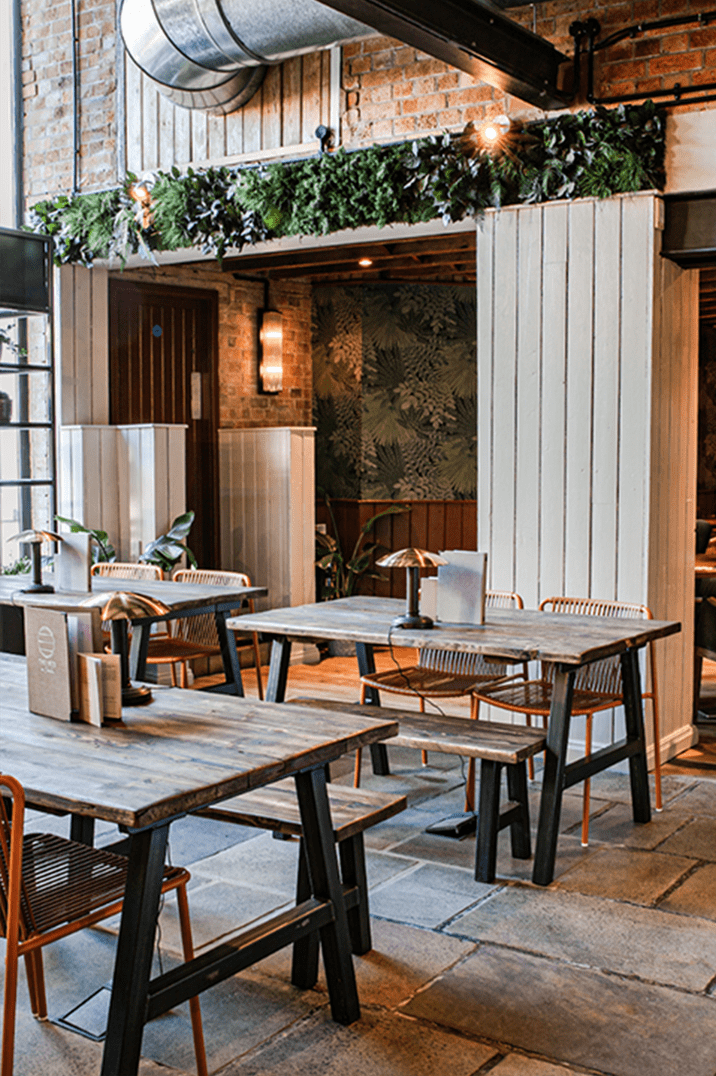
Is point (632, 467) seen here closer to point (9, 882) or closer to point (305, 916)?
point (305, 916)

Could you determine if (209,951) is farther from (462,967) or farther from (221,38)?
(221,38)

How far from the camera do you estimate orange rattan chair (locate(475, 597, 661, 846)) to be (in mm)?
4258

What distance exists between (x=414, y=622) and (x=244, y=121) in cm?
337

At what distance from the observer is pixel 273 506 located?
7797mm

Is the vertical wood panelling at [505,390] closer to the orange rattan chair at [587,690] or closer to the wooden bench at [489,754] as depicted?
the orange rattan chair at [587,690]

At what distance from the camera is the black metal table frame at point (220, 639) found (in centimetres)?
488

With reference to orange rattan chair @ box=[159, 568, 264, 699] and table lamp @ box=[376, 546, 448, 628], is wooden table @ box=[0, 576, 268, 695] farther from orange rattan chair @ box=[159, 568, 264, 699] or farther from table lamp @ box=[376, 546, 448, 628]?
table lamp @ box=[376, 546, 448, 628]

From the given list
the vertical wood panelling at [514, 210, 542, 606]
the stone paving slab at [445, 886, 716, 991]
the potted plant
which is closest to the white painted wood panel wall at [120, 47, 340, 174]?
the vertical wood panelling at [514, 210, 542, 606]

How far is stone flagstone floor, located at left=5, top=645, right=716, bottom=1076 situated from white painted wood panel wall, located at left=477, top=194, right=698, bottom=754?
124 centimetres

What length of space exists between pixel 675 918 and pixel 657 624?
47.6 inches

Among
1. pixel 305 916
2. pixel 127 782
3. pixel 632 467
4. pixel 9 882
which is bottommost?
pixel 305 916

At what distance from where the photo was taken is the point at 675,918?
3447mm

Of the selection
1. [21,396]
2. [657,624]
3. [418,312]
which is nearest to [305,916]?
[657,624]

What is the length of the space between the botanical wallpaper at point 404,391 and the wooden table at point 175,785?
20.1 ft
